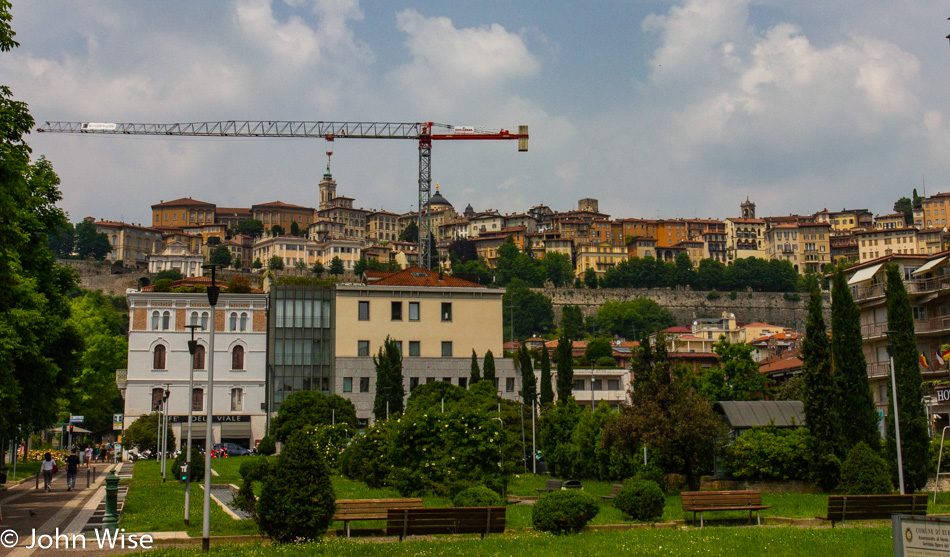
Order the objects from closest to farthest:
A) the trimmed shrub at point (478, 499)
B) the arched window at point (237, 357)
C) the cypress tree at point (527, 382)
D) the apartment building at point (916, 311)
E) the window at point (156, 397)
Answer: the trimmed shrub at point (478, 499)
the apartment building at point (916, 311)
the cypress tree at point (527, 382)
the window at point (156, 397)
the arched window at point (237, 357)

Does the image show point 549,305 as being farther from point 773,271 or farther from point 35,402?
point 35,402

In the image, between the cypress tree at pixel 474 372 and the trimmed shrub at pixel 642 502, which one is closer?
the trimmed shrub at pixel 642 502

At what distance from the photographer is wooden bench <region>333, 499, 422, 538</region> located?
1752 centimetres

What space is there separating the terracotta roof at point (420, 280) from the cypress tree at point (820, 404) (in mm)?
42071

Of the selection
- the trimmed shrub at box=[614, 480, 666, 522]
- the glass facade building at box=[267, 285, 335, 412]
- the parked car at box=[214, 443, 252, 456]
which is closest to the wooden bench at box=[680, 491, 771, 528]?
the trimmed shrub at box=[614, 480, 666, 522]

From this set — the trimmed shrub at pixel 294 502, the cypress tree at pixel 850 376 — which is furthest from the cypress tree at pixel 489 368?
the trimmed shrub at pixel 294 502

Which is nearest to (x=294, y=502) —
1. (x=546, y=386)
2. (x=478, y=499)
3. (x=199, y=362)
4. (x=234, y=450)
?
(x=478, y=499)

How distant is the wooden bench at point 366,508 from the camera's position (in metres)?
17.5

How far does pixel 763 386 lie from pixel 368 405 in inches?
1210

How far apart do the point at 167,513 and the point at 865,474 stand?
17419 mm

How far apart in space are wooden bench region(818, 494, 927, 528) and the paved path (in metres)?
13.6

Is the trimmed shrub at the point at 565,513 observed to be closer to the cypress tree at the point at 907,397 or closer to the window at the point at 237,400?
the cypress tree at the point at 907,397

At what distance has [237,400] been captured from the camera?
66.8 metres

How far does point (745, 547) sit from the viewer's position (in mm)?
14875
